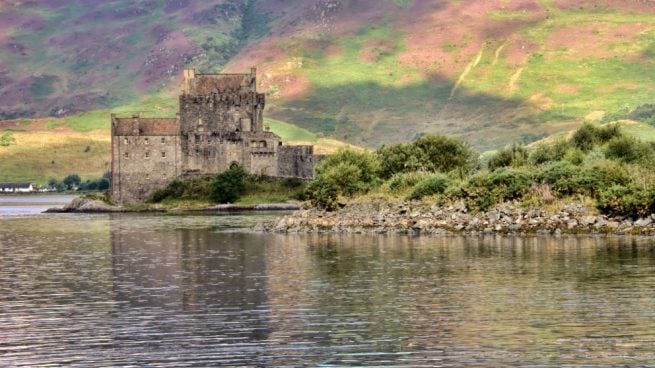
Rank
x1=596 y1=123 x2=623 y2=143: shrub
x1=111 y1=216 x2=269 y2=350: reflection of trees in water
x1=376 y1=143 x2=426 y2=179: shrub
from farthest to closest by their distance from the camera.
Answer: x1=596 y1=123 x2=623 y2=143: shrub < x1=376 y1=143 x2=426 y2=179: shrub < x1=111 y1=216 x2=269 y2=350: reflection of trees in water

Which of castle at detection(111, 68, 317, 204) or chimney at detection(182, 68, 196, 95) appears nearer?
castle at detection(111, 68, 317, 204)

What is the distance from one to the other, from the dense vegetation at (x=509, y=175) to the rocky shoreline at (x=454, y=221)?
0.98 meters

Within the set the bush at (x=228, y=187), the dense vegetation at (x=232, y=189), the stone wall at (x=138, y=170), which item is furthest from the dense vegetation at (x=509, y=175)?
the stone wall at (x=138, y=170)

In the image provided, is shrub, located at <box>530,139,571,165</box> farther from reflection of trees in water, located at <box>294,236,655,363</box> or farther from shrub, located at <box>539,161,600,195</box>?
reflection of trees in water, located at <box>294,236,655,363</box>

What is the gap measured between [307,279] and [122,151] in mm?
116386

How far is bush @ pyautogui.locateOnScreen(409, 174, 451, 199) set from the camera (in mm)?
81769

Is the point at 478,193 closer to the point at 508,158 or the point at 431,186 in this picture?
the point at 431,186

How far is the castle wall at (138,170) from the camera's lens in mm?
162375

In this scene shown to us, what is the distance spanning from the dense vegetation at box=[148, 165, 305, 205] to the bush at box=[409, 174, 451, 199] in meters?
70.2

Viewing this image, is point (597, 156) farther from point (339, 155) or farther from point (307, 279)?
point (307, 279)

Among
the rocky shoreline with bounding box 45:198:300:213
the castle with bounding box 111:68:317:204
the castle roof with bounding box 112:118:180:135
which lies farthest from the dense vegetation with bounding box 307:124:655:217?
the castle roof with bounding box 112:118:180:135

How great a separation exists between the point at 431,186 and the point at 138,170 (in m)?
86.2

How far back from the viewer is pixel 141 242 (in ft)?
264

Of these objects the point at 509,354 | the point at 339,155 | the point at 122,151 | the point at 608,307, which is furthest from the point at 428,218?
the point at 122,151
